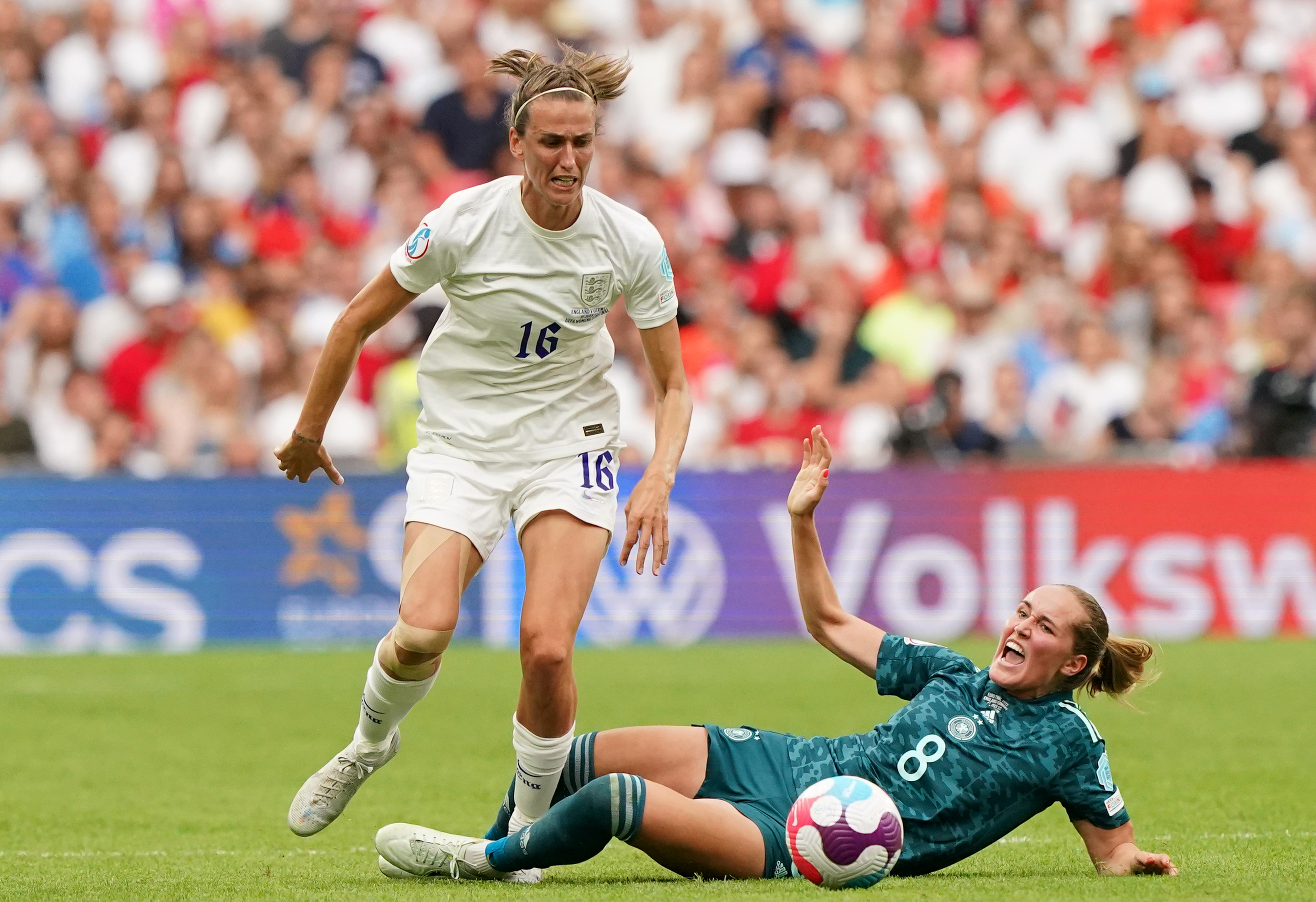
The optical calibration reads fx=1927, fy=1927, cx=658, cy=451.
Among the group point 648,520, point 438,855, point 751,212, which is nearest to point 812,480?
point 648,520

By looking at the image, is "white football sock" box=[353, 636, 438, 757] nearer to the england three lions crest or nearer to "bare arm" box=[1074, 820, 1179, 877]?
the england three lions crest

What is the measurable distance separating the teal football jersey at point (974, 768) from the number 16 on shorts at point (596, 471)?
1.21 meters

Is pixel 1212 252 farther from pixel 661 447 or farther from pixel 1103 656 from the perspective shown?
pixel 1103 656

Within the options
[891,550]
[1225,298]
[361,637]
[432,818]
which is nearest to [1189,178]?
[1225,298]

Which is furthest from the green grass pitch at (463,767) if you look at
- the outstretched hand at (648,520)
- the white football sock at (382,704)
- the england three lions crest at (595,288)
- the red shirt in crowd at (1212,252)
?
the red shirt in crowd at (1212,252)

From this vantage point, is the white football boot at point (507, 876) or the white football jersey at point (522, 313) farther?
the white football jersey at point (522, 313)

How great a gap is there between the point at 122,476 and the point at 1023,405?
285 inches

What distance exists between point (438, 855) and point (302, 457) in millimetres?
1408

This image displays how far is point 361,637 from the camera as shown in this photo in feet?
47.7

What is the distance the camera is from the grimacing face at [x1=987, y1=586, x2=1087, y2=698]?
5.77 meters

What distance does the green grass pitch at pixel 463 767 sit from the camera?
577 centimetres

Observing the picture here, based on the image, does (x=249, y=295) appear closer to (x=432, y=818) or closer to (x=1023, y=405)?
(x=1023, y=405)

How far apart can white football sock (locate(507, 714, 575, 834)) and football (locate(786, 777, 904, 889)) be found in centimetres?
89

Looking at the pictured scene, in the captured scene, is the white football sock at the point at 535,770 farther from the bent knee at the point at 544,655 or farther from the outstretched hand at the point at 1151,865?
the outstretched hand at the point at 1151,865
